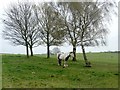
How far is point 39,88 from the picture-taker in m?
18.1

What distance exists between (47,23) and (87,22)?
40.6ft

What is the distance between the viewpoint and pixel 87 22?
40156 millimetres

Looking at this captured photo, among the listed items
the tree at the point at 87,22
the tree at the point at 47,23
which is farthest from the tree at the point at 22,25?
the tree at the point at 87,22

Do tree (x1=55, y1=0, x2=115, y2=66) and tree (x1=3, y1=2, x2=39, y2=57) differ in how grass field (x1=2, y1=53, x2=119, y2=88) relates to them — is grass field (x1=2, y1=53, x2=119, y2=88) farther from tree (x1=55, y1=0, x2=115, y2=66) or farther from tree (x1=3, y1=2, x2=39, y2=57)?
tree (x1=3, y1=2, x2=39, y2=57)

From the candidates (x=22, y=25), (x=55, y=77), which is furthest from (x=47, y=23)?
(x=55, y=77)

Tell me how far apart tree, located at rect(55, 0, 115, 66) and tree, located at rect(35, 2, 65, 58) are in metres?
3.11

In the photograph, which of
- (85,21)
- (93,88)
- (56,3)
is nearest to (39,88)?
(93,88)

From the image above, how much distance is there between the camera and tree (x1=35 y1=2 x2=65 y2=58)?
152ft

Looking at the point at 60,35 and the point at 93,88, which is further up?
the point at 60,35

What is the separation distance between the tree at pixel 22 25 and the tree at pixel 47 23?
148 cm

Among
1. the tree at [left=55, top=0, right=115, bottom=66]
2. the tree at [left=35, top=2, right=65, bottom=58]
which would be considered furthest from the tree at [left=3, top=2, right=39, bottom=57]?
the tree at [left=55, top=0, right=115, bottom=66]

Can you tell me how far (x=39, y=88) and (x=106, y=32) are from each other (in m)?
24.3

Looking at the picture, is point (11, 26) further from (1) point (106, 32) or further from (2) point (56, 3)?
(1) point (106, 32)

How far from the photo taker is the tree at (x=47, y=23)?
4647 centimetres
